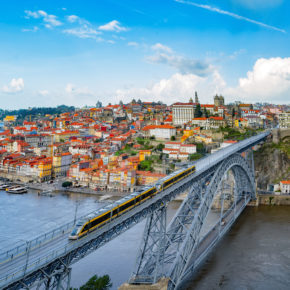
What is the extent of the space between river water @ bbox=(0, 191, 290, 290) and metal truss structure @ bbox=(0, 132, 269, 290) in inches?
41.6

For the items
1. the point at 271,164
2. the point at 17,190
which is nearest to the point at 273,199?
the point at 271,164

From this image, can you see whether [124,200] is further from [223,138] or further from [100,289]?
[223,138]

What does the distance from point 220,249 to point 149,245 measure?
21.9 ft

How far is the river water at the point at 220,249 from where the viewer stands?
1664 cm

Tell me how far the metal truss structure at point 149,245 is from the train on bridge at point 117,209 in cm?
17

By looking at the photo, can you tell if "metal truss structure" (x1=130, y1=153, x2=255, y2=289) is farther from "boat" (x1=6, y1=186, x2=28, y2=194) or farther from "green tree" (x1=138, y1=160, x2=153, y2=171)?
"boat" (x1=6, y1=186, x2=28, y2=194)

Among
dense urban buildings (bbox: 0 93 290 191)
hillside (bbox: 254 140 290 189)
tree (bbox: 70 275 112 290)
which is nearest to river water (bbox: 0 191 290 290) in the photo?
tree (bbox: 70 275 112 290)

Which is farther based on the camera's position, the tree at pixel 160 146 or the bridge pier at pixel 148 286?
the tree at pixel 160 146

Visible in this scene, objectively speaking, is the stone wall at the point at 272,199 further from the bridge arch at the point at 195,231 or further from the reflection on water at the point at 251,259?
the bridge arch at the point at 195,231

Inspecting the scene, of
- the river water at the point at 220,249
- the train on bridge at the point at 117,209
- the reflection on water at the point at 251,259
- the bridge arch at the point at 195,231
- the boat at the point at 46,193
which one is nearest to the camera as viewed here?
the train on bridge at the point at 117,209

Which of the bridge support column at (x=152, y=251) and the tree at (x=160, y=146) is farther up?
the tree at (x=160, y=146)

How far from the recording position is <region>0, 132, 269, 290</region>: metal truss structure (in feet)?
27.3

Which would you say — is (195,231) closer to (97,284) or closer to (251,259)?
(97,284)


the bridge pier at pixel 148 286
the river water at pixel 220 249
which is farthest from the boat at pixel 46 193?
the bridge pier at pixel 148 286
